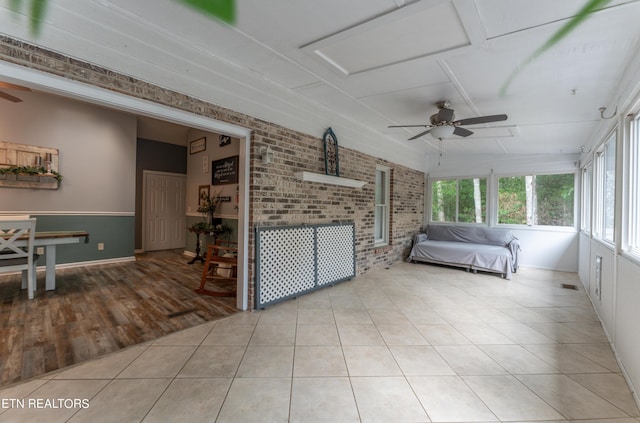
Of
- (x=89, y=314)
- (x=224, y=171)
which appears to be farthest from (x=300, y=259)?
(x=224, y=171)

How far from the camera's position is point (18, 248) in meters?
3.34

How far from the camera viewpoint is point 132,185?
5.80m

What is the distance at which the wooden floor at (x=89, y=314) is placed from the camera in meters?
2.21

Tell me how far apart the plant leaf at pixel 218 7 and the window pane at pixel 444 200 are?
6518 mm

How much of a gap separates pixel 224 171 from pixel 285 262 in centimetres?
297

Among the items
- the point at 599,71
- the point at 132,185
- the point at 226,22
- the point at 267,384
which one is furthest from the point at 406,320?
the point at 132,185

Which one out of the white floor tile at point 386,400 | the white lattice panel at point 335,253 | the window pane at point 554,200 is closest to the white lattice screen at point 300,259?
the white lattice panel at point 335,253

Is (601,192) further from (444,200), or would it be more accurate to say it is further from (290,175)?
(290,175)

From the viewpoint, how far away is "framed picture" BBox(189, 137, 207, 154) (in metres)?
6.20

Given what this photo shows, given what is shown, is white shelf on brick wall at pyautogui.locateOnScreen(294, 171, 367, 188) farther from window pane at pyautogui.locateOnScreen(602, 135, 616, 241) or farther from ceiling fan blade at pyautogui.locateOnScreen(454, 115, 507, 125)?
window pane at pyautogui.locateOnScreen(602, 135, 616, 241)

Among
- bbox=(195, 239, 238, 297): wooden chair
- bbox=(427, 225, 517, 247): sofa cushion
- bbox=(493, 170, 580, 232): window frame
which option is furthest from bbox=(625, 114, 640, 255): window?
bbox=(493, 170, 580, 232): window frame

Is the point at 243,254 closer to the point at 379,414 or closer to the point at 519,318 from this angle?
the point at 379,414

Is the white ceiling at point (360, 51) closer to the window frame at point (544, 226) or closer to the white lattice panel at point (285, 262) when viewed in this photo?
the white lattice panel at point (285, 262)

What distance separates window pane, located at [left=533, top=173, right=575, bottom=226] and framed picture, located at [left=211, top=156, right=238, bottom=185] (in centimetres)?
658
